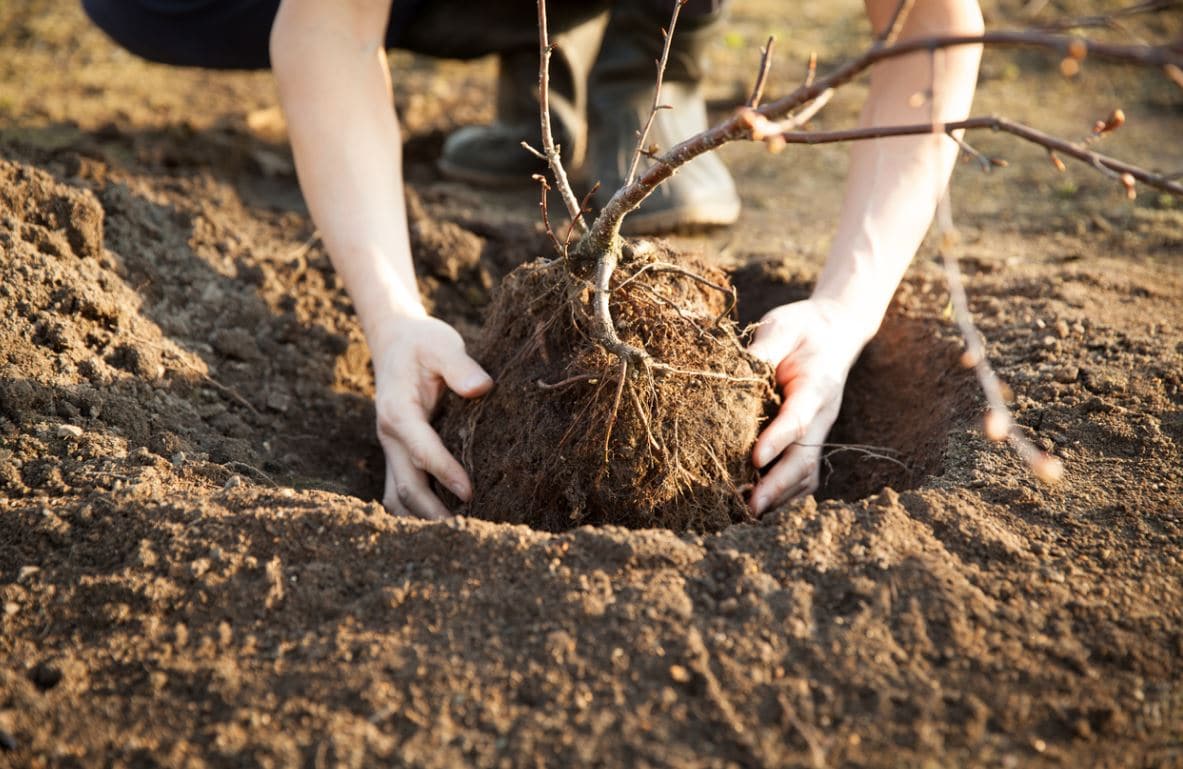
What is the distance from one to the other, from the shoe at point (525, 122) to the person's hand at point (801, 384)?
1.60 meters

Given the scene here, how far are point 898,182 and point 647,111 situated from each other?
1.42m

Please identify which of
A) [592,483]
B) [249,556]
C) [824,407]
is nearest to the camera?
[249,556]

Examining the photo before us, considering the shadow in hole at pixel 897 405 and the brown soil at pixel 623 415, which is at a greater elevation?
the brown soil at pixel 623 415

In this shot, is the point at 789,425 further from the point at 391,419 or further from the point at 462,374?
the point at 391,419

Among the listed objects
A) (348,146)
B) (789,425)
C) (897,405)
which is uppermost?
(348,146)

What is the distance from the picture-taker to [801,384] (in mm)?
1969

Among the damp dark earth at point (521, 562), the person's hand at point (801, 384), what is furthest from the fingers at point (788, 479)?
the damp dark earth at point (521, 562)

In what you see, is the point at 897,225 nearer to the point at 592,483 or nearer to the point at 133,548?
the point at 592,483

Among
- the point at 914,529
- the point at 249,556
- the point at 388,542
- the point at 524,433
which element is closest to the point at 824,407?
the point at 914,529

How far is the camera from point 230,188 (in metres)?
3.24

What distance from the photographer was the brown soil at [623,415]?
1816 mm

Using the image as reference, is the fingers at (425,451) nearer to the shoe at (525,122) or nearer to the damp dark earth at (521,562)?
the damp dark earth at (521,562)

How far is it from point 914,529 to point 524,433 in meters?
0.75

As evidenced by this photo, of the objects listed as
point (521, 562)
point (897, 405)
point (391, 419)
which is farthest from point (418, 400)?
point (897, 405)
